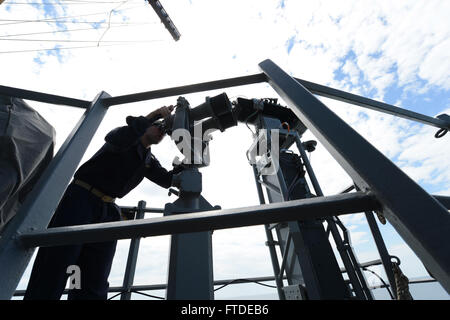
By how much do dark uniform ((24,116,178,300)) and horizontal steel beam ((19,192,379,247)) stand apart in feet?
2.36

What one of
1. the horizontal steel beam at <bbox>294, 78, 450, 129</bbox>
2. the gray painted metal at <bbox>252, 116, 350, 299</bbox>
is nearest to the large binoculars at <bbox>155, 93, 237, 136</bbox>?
the horizontal steel beam at <bbox>294, 78, 450, 129</bbox>

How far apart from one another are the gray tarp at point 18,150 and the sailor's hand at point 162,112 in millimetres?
756

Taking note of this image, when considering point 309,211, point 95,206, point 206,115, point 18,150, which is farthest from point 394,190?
point 18,150

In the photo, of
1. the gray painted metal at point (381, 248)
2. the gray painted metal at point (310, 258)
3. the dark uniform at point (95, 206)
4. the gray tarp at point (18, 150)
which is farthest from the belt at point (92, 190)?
the gray painted metal at point (381, 248)

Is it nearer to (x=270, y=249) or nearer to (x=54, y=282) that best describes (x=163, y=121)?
(x=54, y=282)

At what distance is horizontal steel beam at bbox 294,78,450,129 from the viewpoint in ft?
3.48

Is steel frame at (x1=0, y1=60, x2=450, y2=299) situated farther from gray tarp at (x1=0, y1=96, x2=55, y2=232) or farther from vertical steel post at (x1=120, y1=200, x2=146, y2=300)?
vertical steel post at (x1=120, y1=200, x2=146, y2=300)

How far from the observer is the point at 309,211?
463 mm

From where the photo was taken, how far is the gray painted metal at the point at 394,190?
352 millimetres

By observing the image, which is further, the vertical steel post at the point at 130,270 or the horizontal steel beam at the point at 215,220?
the vertical steel post at the point at 130,270

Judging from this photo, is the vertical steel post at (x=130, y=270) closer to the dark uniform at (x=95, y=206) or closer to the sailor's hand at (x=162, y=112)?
the dark uniform at (x=95, y=206)
